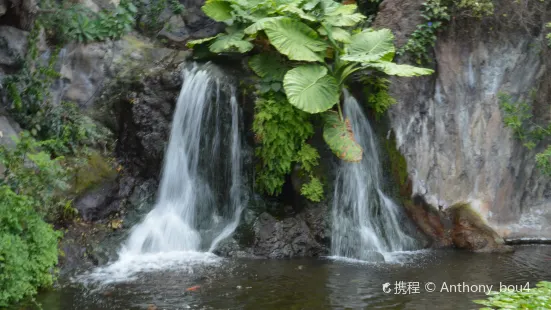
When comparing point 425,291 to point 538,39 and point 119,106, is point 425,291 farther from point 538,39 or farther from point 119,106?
point 119,106

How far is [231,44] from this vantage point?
31.1 ft

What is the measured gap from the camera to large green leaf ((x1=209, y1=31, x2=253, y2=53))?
31.0 feet

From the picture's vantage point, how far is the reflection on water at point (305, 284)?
19.8 feet

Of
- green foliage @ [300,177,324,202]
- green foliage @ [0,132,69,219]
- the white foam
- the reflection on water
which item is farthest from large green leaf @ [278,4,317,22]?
green foliage @ [0,132,69,219]

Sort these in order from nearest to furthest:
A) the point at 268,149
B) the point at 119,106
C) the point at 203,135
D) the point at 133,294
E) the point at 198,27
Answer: the point at 133,294 < the point at 268,149 < the point at 203,135 < the point at 119,106 < the point at 198,27

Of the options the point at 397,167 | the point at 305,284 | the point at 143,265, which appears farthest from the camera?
the point at 397,167

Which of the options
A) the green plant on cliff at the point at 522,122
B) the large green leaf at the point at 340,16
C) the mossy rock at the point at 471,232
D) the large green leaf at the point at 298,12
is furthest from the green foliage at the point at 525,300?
the large green leaf at the point at 340,16

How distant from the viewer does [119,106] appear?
1018cm

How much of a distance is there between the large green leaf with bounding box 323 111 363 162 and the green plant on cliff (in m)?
3.03

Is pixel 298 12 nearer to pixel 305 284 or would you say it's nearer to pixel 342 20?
pixel 342 20

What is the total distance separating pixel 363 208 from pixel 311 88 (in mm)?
2235

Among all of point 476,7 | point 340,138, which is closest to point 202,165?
point 340,138

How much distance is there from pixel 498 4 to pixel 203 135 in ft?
19.3

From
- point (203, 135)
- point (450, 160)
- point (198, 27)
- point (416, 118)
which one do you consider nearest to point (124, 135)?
point (203, 135)
